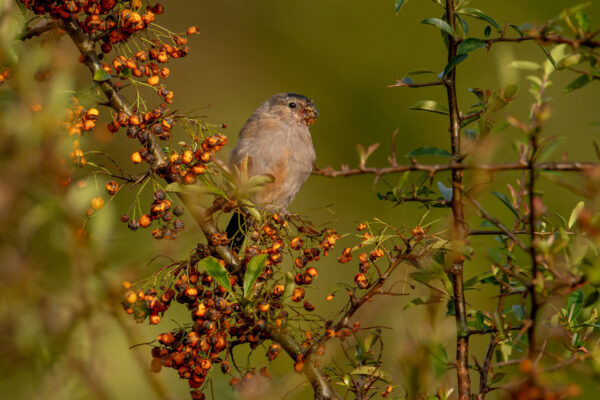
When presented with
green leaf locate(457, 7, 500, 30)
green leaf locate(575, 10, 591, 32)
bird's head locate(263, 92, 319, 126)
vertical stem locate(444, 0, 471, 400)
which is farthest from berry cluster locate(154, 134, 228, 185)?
bird's head locate(263, 92, 319, 126)

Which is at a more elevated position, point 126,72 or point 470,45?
point 126,72

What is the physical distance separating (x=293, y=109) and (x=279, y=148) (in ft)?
1.61

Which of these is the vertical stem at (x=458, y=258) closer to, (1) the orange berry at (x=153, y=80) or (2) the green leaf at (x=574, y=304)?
(2) the green leaf at (x=574, y=304)

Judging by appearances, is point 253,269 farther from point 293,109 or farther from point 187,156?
point 293,109

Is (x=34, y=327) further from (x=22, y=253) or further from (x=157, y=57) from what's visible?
(x=157, y=57)

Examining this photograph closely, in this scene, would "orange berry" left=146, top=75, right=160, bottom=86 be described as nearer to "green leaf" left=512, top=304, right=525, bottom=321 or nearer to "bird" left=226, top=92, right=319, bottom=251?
"green leaf" left=512, top=304, right=525, bottom=321

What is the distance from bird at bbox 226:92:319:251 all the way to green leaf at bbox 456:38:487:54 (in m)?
2.19

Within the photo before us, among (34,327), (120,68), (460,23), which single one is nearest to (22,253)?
(34,327)

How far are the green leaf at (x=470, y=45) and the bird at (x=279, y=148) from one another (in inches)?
86.2

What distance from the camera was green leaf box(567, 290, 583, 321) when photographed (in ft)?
5.68

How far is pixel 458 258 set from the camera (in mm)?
1587

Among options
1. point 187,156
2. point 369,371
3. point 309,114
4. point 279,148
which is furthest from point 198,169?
point 309,114

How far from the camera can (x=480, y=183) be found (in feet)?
3.98

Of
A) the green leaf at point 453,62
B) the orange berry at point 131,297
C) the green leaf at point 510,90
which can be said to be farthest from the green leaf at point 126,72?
the green leaf at point 510,90
